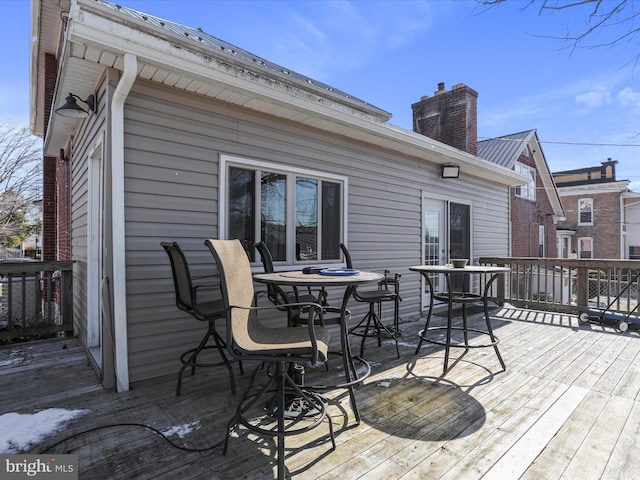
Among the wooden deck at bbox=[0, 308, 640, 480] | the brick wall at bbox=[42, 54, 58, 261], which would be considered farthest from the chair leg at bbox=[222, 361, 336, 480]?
the brick wall at bbox=[42, 54, 58, 261]

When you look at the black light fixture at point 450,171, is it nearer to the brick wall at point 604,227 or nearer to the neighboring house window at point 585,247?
the brick wall at point 604,227

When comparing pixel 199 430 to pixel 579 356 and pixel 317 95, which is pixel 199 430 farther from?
pixel 579 356

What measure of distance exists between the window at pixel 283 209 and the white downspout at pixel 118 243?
874 mm

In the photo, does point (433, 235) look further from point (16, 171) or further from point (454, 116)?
point (16, 171)

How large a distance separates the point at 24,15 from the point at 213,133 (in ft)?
20.3

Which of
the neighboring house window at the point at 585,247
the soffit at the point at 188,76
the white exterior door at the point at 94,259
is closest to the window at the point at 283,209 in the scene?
the soffit at the point at 188,76

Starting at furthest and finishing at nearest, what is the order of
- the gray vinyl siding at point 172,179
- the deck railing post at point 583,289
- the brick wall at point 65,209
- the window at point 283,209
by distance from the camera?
the deck railing post at point 583,289, the brick wall at point 65,209, the window at point 283,209, the gray vinyl siding at point 172,179

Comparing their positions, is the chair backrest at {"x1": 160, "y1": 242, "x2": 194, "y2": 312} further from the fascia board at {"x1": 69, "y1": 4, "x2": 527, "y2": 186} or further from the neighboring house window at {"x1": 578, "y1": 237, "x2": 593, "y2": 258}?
the neighboring house window at {"x1": 578, "y1": 237, "x2": 593, "y2": 258}

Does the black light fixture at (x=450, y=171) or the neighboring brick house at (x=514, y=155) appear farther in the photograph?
the neighboring brick house at (x=514, y=155)

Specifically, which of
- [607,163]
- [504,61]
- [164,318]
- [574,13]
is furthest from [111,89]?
[607,163]

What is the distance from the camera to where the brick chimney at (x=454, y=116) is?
25.1 ft

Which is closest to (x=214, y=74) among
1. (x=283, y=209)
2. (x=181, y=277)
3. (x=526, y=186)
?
(x=283, y=209)

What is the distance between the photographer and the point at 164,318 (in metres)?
3.05

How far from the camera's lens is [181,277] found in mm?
2729
